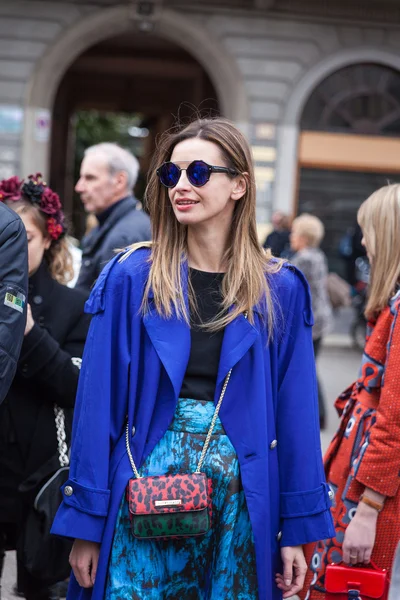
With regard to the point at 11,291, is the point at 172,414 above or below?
below

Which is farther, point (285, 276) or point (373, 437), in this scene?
point (373, 437)

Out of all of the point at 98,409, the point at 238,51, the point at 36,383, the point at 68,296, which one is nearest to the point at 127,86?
the point at 238,51

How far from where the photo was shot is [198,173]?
2.60m

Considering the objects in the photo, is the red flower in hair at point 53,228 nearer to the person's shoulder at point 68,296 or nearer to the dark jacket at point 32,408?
the person's shoulder at point 68,296

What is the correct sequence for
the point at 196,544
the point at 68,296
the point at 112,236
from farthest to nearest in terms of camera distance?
the point at 112,236, the point at 68,296, the point at 196,544

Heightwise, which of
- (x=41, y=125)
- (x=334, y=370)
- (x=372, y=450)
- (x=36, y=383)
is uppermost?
(x=41, y=125)

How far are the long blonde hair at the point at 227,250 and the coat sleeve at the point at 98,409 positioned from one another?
10 cm

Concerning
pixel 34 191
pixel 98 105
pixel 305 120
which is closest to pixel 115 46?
pixel 98 105

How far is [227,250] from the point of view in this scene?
271cm

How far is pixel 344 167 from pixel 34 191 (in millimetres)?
13832

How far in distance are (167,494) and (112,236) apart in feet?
9.97

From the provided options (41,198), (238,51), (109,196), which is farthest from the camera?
(238,51)

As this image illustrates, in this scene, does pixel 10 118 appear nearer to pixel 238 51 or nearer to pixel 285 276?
pixel 238 51

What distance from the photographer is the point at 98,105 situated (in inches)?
933
